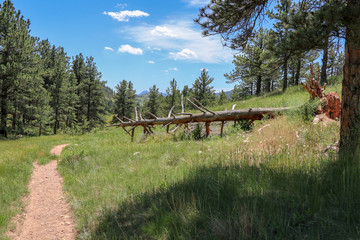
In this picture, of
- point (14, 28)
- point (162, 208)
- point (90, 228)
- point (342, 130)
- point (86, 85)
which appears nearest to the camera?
point (162, 208)

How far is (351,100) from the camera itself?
4199 mm

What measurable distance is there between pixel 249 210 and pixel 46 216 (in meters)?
4.63

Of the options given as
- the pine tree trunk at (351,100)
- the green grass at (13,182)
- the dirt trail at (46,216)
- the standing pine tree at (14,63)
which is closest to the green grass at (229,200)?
the dirt trail at (46,216)

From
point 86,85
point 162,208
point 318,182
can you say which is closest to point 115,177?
point 162,208

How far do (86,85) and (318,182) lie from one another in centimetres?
4436

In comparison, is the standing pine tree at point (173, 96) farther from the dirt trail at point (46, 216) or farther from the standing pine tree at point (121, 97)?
the dirt trail at point (46, 216)

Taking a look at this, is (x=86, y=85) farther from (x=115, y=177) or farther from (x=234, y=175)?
(x=234, y=175)

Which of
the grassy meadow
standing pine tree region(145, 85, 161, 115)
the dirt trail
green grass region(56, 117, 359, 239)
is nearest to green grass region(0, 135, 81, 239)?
the grassy meadow

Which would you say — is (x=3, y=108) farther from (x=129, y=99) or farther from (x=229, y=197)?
(x=229, y=197)

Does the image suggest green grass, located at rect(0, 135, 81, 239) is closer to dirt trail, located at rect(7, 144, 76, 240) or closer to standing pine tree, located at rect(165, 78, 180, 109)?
dirt trail, located at rect(7, 144, 76, 240)

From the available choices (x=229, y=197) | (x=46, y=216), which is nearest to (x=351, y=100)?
(x=229, y=197)

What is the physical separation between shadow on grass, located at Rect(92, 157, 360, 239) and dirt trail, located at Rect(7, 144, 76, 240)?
1.19 m

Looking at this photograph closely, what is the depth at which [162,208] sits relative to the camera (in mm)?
3283

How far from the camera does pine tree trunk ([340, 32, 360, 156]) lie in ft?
13.4
